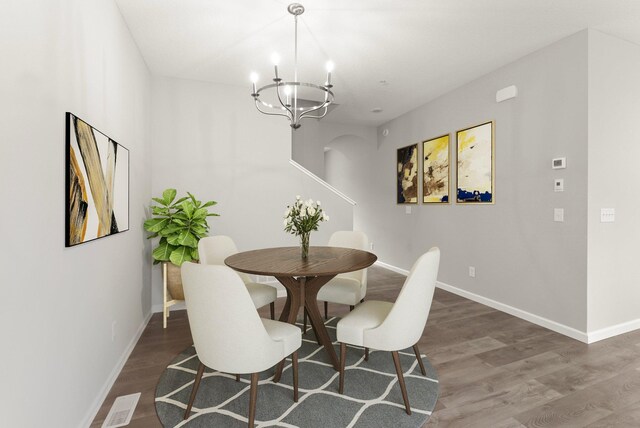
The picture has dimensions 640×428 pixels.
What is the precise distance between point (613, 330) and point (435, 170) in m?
2.62

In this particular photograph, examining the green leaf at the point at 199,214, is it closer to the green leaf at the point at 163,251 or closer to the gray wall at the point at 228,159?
the green leaf at the point at 163,251

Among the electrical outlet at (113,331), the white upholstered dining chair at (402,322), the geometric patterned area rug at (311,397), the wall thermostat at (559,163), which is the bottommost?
the geometric patterned area rug at (311,397)

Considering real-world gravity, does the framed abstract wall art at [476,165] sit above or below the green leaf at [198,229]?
above

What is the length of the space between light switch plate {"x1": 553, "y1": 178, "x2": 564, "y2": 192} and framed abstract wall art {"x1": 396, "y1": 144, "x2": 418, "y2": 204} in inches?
84.2

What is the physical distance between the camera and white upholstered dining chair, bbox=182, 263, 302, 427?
1570mm

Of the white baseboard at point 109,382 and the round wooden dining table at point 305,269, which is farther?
the round wooden dining table at point 305,269

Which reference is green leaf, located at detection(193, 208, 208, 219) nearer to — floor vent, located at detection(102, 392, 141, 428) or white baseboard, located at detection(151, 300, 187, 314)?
white baseboard, located at detection(151, 300, 187, 314)

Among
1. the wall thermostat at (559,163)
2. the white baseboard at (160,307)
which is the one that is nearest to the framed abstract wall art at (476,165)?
the wall thermostat at (559,163)

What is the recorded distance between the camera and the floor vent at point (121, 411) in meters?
1.81

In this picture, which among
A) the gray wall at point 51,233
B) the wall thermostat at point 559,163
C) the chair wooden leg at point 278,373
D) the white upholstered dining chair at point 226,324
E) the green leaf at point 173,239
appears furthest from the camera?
the green leaf at point 173,239

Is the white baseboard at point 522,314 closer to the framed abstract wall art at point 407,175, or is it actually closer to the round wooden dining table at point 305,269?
the framed abstract wall art at point 407,175

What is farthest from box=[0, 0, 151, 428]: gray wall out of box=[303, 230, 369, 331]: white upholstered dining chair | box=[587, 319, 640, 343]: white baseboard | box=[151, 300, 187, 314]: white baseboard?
box=[587, 319, 640, 343]: white baseboard

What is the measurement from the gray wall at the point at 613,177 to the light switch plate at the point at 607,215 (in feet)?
0.12

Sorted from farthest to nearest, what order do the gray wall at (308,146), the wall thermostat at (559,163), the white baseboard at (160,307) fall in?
the gray wall at (308,146) < the white baseboard at (160,307) < the wall thermostat at (559,163)
